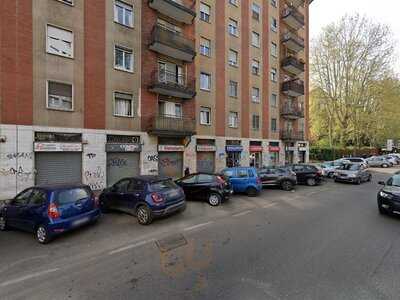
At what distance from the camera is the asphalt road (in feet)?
12.7

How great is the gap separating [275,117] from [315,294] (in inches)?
984

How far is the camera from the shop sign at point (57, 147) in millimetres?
11898

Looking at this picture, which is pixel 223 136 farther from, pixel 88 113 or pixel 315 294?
pixel 315 294

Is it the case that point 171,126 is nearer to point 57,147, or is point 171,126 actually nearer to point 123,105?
point 123,105

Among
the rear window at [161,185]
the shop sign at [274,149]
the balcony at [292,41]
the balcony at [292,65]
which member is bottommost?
the rear window at [161,185]

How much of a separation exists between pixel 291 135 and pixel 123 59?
66.3ft

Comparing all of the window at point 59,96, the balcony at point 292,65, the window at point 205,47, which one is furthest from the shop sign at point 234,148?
the window at point 59,96

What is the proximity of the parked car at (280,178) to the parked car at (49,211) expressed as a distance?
10.3 m

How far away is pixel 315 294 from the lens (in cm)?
371

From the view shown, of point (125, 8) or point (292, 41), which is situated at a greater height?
point (292, 41)

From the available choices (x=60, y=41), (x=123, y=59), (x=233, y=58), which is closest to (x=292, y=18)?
(x=233, y=58)

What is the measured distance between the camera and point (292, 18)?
2806cm

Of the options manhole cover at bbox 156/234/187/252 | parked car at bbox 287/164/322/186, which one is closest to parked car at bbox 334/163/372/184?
parked car at bbox 287/164/322/186

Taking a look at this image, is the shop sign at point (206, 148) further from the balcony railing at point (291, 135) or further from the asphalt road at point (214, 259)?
the asphalt road at point (214, 259)
